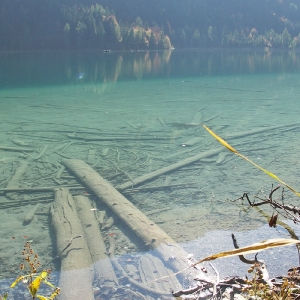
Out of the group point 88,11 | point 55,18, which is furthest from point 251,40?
point 55,18

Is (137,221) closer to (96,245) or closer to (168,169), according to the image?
(96,245)

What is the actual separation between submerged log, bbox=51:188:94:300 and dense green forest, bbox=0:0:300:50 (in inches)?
2991

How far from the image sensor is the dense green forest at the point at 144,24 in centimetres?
8375

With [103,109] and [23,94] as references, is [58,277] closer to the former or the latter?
[103,109]

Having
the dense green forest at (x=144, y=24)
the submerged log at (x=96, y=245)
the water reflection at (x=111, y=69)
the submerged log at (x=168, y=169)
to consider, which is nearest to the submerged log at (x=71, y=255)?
the submerged log at (x=96, y=245)

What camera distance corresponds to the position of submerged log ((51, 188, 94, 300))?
144 inches

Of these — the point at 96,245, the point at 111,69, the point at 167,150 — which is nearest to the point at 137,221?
the point at 96,245

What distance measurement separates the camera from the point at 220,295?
7.68ft

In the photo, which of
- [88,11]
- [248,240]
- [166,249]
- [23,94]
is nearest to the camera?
[166,249]

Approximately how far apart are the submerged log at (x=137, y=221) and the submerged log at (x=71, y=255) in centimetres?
50

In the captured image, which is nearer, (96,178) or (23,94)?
(96,178)

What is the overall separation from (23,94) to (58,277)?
1524 cm

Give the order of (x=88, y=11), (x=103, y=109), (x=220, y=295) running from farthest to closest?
(x=88, y=11), (x=103, y=109), (x=220, y=295)

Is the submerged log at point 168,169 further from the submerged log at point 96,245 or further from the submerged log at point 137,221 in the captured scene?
the submerged log at point 96,245
